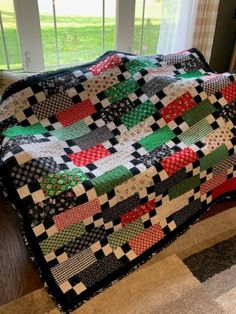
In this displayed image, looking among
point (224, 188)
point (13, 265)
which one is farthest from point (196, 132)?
point (13, 265)

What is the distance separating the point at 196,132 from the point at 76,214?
2.38 feet

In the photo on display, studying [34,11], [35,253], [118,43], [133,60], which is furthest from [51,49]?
[35,253]

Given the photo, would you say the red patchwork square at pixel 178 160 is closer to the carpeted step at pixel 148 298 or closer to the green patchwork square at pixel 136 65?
the carpeted step at pixel 148 298

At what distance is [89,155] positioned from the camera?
1.32m

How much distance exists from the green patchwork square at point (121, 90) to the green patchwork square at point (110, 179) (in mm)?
490

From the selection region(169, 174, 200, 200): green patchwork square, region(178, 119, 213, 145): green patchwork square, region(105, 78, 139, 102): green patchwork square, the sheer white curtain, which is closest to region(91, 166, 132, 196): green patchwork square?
region(169, 174, 200, 200): green patchwork square

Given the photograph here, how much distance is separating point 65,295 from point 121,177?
1.66 ft

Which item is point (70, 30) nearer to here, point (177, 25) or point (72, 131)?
point (177, 25)

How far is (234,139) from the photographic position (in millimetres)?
1462

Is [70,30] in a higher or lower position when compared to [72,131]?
higher

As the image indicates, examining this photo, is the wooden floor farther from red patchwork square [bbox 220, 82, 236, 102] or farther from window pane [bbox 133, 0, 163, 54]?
window pane [bbox 133, 0, 163, 54]

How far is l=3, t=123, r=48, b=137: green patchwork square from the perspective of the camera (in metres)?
1.32

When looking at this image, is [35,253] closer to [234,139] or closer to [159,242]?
[159,242]

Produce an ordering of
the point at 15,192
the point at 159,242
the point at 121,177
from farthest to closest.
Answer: the point at 159,242 < the point at 121,177 < the point at 15,192
